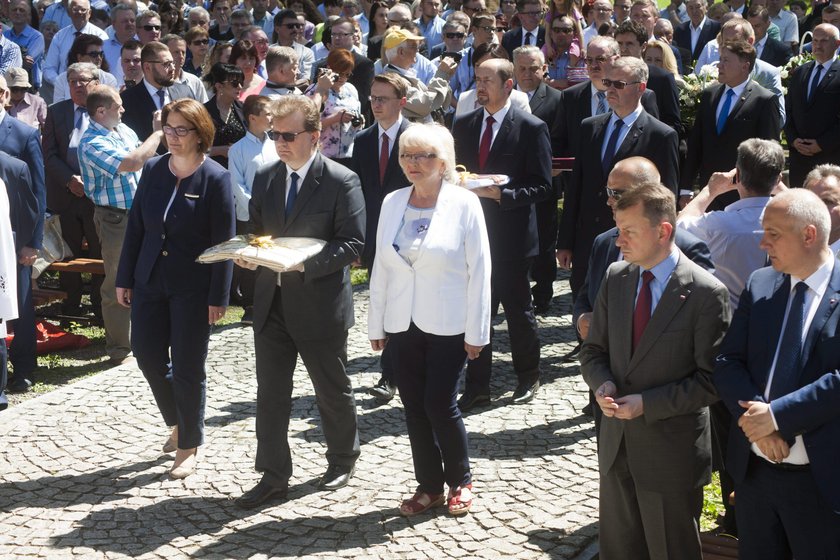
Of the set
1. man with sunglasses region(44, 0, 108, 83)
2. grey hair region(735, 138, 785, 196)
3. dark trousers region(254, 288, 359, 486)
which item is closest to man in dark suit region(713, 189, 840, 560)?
grey hair region(735, 138, 785, 196)

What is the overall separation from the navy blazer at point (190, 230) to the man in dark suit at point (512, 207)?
6.96 ft

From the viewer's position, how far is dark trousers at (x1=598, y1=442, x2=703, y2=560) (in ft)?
16.6

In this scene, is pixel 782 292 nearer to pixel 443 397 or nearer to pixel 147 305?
pixel 443 397

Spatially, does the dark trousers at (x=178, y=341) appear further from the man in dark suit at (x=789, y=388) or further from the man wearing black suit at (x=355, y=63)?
the man wearing black suit at (x=355, y=63)

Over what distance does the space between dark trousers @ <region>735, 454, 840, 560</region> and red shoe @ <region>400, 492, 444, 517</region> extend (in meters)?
2.11

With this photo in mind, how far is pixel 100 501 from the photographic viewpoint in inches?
272

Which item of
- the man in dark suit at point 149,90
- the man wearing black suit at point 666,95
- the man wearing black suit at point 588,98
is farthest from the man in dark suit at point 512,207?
the man in dark suit at point 149,90

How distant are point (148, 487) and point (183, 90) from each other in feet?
19.6

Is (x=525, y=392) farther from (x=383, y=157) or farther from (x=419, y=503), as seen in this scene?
(x=419, y=503)

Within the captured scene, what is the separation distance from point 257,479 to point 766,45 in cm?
1044

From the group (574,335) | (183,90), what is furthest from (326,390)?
(183,90)

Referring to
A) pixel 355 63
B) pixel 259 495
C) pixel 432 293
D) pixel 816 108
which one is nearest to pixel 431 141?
pixel 432 293

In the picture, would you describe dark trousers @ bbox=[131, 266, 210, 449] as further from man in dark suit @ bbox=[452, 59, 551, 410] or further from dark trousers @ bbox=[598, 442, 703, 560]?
dark trousers @ bbox=[598, 442, 703, 560]

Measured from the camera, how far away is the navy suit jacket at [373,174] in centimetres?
841
